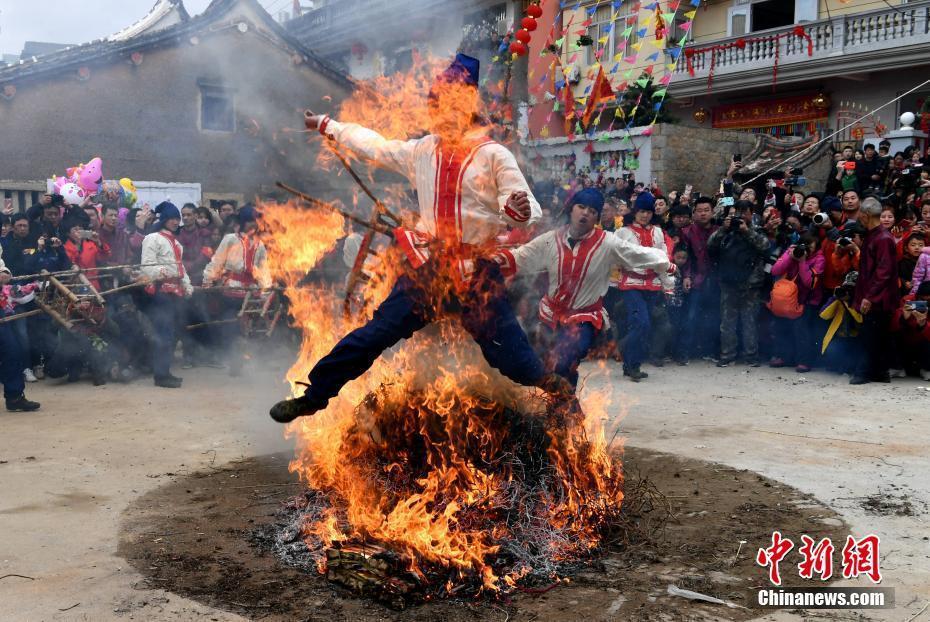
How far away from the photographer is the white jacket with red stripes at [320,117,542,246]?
4.30 m

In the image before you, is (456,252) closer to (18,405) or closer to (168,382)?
(18,405)

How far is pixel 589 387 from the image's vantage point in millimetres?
8320

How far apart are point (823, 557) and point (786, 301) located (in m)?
5.84

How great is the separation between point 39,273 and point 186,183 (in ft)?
23.2

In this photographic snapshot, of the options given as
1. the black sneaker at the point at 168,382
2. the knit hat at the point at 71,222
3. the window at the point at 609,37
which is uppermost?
the window at the point at 609,37

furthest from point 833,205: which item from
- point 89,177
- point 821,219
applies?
point 89,177

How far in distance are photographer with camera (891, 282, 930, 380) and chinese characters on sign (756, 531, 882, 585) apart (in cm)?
493

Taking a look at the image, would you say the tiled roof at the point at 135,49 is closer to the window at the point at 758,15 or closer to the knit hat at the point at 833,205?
the knit hat at the point at 833,205

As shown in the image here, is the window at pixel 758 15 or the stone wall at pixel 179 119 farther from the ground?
the window at pixel 758 15

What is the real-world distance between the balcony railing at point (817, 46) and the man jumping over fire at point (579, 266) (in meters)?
15.8

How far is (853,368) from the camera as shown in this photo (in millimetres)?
8703

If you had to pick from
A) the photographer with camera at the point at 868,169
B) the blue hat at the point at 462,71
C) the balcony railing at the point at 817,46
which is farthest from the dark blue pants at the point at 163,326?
the balcony railing at the point at 817,46

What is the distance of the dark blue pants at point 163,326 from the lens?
8492mm

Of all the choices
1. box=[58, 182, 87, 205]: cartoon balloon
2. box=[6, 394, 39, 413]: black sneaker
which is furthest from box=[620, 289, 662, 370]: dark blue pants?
box=[58, 182, 87, 205]: cartoon balloon
